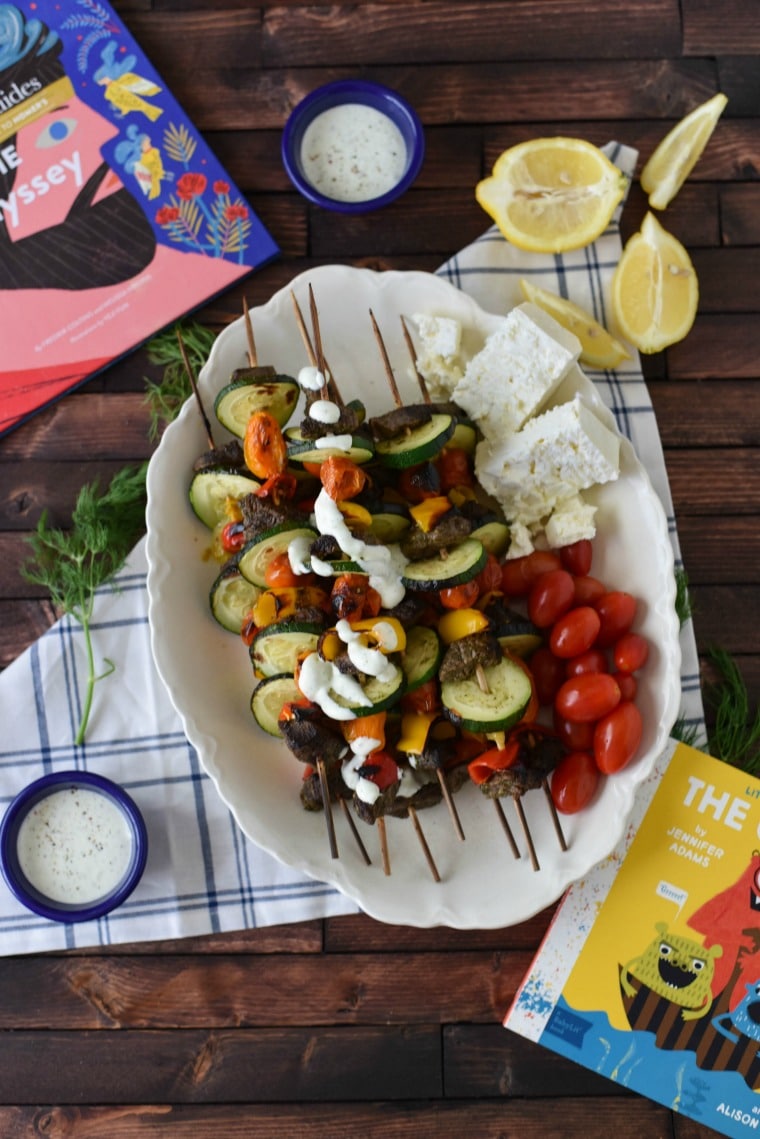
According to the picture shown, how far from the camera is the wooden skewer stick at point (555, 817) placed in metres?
2.50

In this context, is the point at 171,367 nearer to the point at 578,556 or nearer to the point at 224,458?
the point at 224,458

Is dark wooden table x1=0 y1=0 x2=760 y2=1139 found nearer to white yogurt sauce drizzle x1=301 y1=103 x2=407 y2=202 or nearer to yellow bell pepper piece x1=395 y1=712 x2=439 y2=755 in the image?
white yogurt sauce drizzle x1=301 y1=103 x2=407 y2=202

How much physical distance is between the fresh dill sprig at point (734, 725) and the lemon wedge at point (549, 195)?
1272mm

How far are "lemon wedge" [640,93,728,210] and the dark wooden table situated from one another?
0.08 m

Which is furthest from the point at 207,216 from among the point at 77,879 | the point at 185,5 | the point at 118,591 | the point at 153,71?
the point at 77,879

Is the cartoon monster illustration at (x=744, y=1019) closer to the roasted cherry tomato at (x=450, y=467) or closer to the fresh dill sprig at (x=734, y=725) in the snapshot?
the fresh dill sprig at (x=734, y=725)

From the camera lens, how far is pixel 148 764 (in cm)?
284

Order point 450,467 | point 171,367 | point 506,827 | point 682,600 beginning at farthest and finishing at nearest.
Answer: point 171,367 < point 682,600 < point 450,467 < point 506,827

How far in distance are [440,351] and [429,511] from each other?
1.52 ft

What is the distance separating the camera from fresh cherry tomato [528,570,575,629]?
8.56 feet

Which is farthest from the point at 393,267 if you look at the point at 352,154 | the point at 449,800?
the point at 449,800

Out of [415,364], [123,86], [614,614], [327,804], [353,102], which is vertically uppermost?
[123,86]

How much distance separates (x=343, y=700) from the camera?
7.92 ft

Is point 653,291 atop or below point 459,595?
atop
